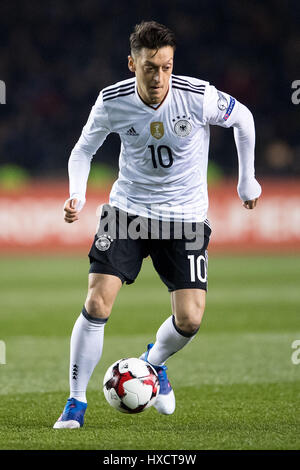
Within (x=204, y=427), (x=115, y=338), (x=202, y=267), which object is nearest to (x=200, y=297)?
(x=202, y=267)

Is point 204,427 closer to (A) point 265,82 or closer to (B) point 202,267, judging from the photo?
(B) point 202,267

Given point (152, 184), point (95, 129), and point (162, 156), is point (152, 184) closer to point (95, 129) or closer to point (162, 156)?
point (162, 156)

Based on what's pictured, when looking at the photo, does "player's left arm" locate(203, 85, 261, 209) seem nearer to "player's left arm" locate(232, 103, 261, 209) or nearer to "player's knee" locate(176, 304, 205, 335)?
"player's left arm" locate(232, 103, 261, 209)

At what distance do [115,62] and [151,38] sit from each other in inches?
614

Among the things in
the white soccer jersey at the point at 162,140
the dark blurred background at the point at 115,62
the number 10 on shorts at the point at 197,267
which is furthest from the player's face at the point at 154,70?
the dark blurred background at the point at 115,62

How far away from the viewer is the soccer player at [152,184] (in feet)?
14.3

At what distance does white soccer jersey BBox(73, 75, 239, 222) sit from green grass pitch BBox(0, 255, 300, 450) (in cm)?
117

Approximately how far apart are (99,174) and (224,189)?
2.38 meters

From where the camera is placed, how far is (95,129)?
181 inches

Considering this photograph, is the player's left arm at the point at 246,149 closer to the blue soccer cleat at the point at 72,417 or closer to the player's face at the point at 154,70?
the player's face at the point at 154,70

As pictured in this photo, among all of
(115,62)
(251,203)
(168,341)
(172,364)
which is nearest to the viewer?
(168,341)

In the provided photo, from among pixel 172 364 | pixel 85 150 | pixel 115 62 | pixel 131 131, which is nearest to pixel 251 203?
pixel 131 131

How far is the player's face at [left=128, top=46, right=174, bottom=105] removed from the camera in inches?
168
